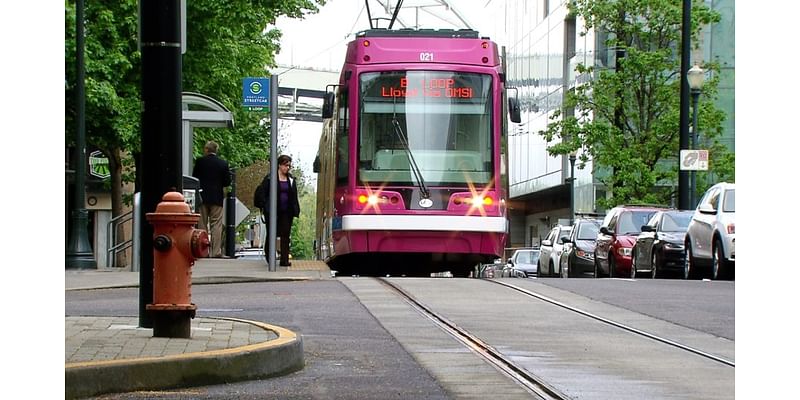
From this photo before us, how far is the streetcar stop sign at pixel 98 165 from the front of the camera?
39156 mm

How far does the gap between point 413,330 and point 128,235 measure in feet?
104

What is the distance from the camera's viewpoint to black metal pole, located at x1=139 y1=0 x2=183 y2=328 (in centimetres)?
998

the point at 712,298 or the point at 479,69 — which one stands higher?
the point at 479,69

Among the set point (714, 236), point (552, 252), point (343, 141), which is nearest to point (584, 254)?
point (552, 252)

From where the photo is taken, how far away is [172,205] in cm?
939

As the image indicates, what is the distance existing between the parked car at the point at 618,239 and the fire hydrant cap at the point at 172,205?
810 inches

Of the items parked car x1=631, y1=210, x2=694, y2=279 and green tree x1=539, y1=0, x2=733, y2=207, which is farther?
green tree x1=539, y1=0, x2=733, y2=207

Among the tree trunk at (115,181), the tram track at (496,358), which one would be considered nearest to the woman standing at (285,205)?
the tram track at (496,358)

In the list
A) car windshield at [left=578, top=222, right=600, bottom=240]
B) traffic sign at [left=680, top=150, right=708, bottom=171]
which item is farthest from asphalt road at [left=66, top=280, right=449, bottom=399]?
car windshield at [left=578, top=222, right=600, bottom=240]

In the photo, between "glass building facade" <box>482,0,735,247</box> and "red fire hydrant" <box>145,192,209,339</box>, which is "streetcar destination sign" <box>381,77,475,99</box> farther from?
"glass building facade" <box>482,0,735,247</box>

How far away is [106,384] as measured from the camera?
25.9ft

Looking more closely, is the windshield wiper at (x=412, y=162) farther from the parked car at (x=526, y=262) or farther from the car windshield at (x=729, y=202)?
the parked car at (x=526, y=262)

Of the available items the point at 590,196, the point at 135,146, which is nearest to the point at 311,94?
the point at 590,196
